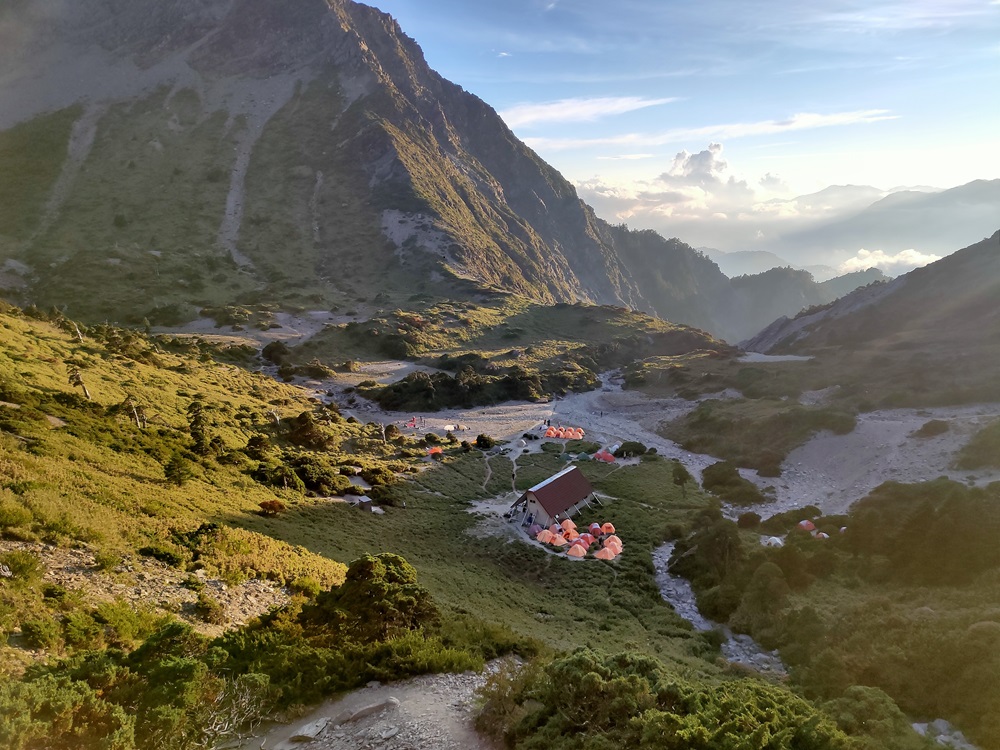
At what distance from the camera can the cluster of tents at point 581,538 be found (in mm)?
32125

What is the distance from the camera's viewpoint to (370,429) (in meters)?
56.2

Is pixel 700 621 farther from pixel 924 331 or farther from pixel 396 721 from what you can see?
pixel 924 331

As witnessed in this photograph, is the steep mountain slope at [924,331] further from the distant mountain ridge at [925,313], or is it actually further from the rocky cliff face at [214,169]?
the rocky cliff face at [214,169]

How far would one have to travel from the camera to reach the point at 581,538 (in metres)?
33.5

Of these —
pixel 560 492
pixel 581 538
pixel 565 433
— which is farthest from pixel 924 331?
pixel 581 538

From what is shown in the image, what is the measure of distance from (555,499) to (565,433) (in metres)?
28.4

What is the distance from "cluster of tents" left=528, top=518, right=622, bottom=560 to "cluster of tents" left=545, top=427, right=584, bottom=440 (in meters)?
28.1

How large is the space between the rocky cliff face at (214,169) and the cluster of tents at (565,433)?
70311mm

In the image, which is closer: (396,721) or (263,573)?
(396,721)

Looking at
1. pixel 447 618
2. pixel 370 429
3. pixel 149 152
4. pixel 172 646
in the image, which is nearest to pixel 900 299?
pixel 370 429

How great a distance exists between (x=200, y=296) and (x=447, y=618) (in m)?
106

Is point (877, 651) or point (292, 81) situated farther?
point (292, 81)

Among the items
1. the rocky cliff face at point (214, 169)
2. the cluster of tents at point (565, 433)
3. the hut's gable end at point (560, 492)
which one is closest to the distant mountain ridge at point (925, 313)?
the cluster of tents at point (565, 433)

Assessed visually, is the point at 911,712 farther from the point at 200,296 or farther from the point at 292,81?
the point at 292,81
